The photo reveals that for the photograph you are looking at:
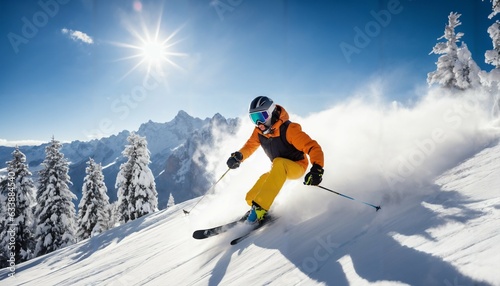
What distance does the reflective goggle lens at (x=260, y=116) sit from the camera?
15.4 feet

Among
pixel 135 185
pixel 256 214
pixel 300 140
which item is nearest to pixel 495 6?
pixel 300 140

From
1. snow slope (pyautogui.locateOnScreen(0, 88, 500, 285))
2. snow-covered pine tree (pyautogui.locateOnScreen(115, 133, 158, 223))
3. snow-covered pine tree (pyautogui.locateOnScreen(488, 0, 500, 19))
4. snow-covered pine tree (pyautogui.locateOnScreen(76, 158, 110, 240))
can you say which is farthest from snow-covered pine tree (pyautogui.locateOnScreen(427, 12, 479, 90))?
snow-covered pine tree (pyautogui.locateOnScreen(76, 158, 110, 240))

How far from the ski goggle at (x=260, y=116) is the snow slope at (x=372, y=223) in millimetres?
1557

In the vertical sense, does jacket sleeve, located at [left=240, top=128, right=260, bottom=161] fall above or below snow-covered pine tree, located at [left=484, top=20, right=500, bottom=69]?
below

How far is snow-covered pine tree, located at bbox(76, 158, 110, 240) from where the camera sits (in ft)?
82.7

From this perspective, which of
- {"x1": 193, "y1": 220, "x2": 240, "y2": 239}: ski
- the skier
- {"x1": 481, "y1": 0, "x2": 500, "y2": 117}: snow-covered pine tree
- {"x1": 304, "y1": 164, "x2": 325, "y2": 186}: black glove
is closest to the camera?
{"x1": 304, "y1": 164, "x2": 325, "y2": 186}: black glove

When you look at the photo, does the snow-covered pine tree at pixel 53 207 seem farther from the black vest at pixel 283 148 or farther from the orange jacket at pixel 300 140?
the orange jacket at pixel 300 140

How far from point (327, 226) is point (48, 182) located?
26.5 meters

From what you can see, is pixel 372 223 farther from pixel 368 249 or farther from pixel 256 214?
pixel 256 214

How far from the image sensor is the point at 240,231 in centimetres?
457

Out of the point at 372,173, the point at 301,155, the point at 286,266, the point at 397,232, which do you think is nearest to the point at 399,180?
the point at 372,173

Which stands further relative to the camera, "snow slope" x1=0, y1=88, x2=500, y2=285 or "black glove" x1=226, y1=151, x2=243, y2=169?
"black glove" x1=226, y1=151, x2=243, y2=169

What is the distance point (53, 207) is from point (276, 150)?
24.8m

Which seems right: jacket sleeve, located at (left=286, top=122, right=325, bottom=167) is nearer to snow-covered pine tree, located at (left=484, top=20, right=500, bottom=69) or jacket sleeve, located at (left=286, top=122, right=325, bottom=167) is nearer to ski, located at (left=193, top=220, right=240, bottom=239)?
ski, located at (left=193, top=220, right=240, bottom=239)
